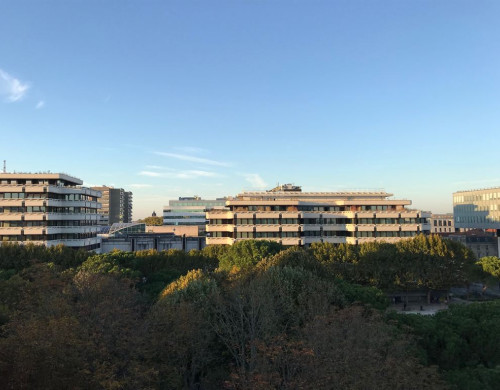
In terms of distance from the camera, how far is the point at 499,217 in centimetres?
13625

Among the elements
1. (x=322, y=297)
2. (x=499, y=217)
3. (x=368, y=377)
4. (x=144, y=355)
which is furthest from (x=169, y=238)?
(x=499, y=217)

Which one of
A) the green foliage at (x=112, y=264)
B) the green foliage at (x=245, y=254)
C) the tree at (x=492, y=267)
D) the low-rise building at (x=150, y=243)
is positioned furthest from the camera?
the low-rise building at (x=150, y=243)

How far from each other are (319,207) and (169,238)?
148 ft

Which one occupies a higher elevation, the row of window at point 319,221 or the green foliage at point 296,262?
the row of window at point 319,221

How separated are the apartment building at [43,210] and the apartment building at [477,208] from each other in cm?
13504

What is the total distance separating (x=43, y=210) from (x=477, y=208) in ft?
494

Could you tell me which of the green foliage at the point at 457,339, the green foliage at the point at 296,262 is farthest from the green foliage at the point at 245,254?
the green foliage at the point at 457,339

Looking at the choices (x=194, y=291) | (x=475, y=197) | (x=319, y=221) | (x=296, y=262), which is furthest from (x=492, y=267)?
(x=475, y=197)

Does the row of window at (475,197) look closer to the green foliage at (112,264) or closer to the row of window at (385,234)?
the row of window at (385,234)

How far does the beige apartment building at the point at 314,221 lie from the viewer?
95688 millimetres

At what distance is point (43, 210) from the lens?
86812 mm

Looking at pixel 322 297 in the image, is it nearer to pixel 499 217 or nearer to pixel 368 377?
pixel 368 377

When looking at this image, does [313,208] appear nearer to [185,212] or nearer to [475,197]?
[475,197]

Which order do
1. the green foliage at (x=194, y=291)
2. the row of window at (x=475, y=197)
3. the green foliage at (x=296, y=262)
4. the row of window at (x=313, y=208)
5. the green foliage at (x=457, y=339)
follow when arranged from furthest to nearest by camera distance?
the row of window at (x=475, y=197), the row of window at (x=313, y=208), the green foliage at (x=296, y=262), the green foliage at (x=194, y=291), the green foliage at (x=457, y=339)
